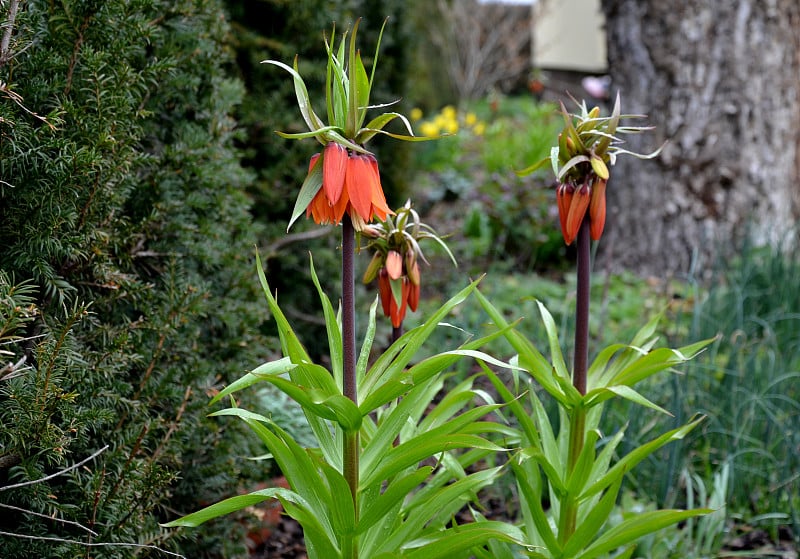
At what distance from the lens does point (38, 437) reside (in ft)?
5.10

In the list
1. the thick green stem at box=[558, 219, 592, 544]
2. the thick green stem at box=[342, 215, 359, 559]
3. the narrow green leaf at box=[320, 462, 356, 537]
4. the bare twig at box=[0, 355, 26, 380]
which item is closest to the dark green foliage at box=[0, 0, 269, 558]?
the bare twig at box=[0, 355, 26, 380]

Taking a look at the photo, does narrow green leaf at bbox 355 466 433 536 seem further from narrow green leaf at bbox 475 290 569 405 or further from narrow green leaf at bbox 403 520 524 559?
narrow green leaf at bbox 475 290 569 405

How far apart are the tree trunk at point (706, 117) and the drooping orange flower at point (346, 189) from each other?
154 inches

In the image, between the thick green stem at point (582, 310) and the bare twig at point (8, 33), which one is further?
the thick green stem at point (582, 310)

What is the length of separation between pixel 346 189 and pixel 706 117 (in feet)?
14.8

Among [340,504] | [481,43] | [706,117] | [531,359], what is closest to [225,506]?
[340,504]

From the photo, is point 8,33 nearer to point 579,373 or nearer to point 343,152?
point 343,152

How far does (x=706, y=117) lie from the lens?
527cm

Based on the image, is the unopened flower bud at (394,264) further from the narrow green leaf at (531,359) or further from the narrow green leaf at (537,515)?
the narrow green leaf at (537,515)

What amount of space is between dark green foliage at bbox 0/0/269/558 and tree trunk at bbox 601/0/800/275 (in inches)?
139

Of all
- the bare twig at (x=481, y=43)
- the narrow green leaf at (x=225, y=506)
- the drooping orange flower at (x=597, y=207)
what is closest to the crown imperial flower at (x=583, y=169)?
the drooping orange flower at (x=597, y=207)

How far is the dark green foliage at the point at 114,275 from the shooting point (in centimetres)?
163

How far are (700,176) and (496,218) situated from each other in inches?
58.8

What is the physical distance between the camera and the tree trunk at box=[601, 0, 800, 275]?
17.1ft
